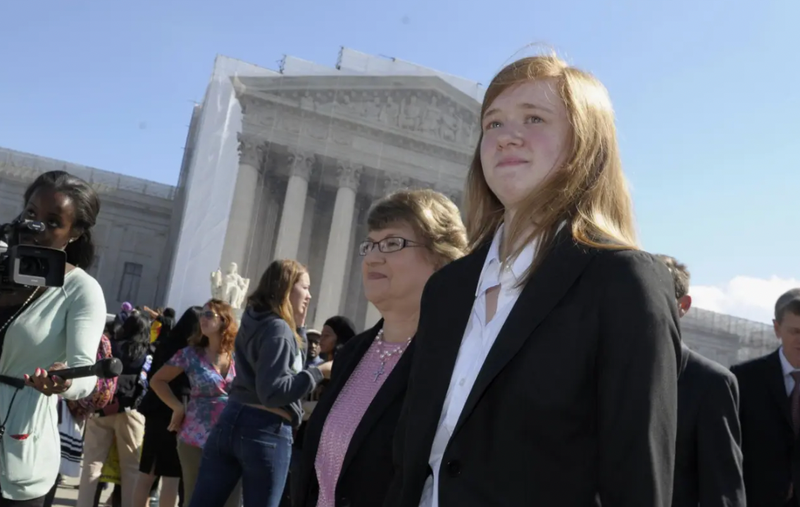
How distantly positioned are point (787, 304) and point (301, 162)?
90.8 feet

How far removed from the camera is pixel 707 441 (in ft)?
8.27

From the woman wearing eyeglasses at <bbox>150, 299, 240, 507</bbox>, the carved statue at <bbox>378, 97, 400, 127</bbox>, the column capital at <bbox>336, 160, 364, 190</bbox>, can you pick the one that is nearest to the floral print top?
the woman wearing eyeglasses at <bbox>150, 299, 240, 507</bbox>

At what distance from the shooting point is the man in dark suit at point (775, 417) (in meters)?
3.39

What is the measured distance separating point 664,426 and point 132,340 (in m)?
5.38

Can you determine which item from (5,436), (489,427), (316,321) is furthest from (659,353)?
(316,321)

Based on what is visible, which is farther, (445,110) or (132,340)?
(445,110)

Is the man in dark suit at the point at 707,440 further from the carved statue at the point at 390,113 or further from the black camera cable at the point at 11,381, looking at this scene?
the carved statue at the point at 390,113

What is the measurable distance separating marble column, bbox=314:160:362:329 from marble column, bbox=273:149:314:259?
137cm

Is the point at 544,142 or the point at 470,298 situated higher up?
the point at 544,142

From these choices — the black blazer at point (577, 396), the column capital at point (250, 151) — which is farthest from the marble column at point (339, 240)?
the black blazer at point (577, 396)

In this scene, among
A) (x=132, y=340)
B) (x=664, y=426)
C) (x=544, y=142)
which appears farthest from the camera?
(x=132, y=340)

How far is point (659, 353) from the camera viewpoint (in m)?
1.12

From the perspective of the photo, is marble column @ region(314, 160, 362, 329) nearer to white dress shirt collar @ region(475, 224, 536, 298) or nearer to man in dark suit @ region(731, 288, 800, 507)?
man in dark suit @ region(731, 288, 800, 507)

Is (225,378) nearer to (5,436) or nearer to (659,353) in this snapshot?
(5,436)
